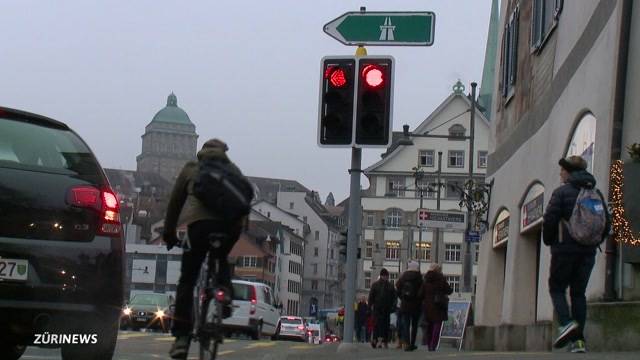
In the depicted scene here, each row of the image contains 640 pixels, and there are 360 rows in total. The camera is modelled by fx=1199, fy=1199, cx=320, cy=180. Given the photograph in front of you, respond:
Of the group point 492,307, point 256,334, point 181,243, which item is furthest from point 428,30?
point 256,334

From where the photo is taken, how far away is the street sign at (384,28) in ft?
42.3

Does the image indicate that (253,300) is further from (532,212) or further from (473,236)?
(532,212)

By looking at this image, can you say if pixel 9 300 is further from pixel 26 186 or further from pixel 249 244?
pixel 249 244

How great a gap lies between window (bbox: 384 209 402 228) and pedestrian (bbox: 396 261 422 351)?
78.4 m

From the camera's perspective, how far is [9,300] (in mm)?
6973

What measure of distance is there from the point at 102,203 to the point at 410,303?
1398cm

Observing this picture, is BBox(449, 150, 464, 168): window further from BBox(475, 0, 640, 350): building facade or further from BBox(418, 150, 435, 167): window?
BBox(475, 0, 640, 350): building facade

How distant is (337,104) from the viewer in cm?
1284

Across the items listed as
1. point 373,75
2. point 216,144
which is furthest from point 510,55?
point 216,144

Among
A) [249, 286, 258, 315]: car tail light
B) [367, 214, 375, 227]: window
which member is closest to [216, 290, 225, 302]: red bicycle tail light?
[249, 286, 258, 315]: car tail light

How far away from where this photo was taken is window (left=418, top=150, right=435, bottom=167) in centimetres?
9669

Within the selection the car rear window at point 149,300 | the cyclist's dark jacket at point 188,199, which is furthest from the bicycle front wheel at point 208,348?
the car rear window at point 149,300

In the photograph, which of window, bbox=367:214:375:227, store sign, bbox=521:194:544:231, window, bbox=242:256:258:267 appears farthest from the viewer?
window, bbox=242:256:258:267

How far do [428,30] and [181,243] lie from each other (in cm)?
592
